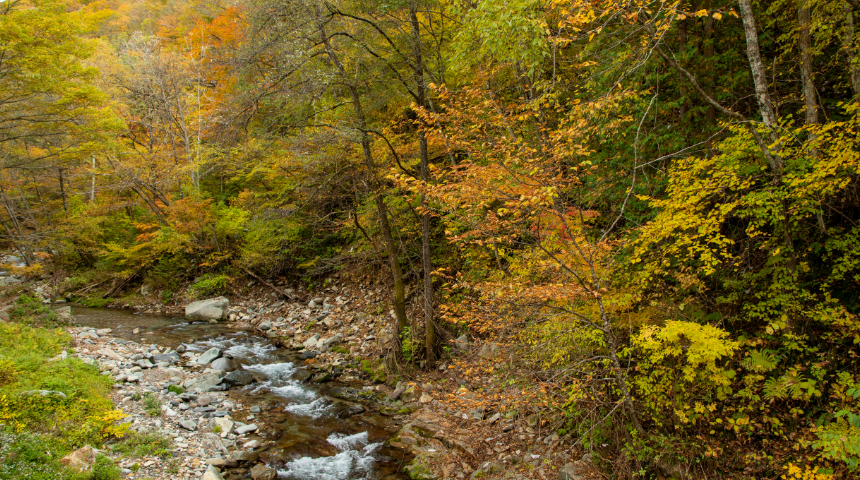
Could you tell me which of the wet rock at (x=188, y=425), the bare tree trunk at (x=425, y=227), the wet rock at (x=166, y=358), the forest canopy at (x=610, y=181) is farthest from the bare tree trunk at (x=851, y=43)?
the wet rock at (x=166, y=358)

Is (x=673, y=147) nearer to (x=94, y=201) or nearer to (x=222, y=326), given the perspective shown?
(x=222, y=326)

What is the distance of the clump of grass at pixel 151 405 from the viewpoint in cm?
647

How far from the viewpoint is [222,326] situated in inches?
532

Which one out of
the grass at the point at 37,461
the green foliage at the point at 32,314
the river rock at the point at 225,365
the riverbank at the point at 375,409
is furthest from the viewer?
the green foliage at the point at 32,314

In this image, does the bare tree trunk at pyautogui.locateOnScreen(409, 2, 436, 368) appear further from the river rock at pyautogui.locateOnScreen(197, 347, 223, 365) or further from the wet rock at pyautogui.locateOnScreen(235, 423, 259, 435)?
the river rock at pyautogui.locateOnScreen(197, 347, 223, 365)

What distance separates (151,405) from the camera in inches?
262

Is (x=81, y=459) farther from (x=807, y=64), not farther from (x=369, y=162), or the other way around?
(x=807, y=64)

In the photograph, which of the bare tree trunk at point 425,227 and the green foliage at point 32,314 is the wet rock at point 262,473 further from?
the green foliage at point 32,314

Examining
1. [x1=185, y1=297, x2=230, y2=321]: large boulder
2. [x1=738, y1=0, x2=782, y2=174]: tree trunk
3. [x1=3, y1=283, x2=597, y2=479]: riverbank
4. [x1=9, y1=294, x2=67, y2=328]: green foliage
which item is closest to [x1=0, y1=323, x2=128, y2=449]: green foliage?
[x1=3, y1=283, x2=597, y2=479]: riverbank

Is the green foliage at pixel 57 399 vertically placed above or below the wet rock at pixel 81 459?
above

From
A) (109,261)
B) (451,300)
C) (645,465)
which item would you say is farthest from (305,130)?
(109,261)

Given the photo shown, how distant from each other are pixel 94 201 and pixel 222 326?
11571 millimetres

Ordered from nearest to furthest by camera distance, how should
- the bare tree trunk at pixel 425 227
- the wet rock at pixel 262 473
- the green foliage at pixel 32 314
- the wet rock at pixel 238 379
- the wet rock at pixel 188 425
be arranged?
the wet rock at pixel 262 473 < the wet rock at pixel 188 425 < the bare tree trunk at pixel 425 227 < the wet rock at pixel 238 379 < the green foliage at pixel 32 314

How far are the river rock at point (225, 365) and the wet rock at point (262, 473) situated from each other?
416 cm
